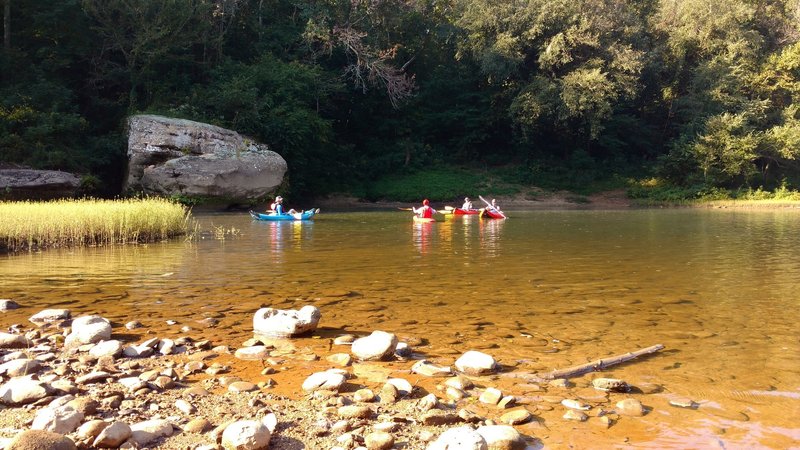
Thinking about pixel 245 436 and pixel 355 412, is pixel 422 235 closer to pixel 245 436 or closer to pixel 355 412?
pixel 355 412

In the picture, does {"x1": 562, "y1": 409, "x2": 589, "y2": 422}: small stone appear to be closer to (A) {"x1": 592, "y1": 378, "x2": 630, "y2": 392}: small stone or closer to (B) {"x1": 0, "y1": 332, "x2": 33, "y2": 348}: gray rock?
(A) {"x1": 592, "y1": 378, "x2": 630, "y2": 392}: small stone

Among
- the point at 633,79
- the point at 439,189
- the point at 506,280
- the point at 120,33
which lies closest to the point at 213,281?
the point at 506,280

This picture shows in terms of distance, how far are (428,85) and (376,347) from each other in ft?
119

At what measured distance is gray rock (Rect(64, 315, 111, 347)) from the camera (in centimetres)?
545

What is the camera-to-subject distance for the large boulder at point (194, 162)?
25203 mm

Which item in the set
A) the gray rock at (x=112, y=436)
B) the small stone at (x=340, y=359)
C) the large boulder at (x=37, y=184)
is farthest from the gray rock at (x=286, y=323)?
the large boulder at (x=37, y=184)

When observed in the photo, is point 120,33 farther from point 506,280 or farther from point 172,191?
point 506,280

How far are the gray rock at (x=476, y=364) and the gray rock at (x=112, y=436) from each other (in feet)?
7.93

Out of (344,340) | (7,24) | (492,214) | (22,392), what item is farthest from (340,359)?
(7,24)

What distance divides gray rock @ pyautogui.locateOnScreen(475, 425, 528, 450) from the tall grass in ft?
41.3

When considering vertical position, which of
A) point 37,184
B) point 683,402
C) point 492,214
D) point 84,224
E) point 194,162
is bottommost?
point 683,402

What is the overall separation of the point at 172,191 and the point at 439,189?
49.1 feet

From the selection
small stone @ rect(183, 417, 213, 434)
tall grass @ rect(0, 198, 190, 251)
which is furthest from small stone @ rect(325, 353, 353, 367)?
tall grass @ rect(0, 198, 190, 251)

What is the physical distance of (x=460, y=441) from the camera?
3203 mm
